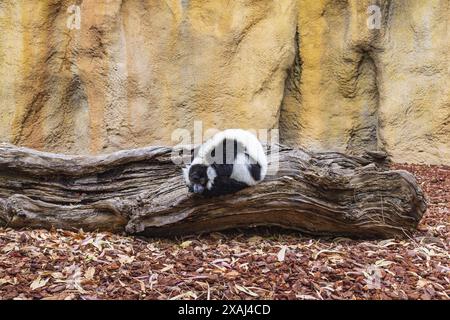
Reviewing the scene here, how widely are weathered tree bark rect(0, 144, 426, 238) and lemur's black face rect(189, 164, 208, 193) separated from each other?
0.11 m

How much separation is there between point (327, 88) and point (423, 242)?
544 cm

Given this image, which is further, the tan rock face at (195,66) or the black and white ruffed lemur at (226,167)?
the tan rock face at (195,66)

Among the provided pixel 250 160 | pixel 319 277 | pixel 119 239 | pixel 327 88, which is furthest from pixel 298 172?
pixel 327 88

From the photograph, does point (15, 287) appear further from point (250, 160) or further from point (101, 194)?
point (250, 160)

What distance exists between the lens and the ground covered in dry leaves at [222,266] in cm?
355

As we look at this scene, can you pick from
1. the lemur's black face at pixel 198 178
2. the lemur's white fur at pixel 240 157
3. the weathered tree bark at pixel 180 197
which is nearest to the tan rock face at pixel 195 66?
the weathered tree bark at pixel 180 197

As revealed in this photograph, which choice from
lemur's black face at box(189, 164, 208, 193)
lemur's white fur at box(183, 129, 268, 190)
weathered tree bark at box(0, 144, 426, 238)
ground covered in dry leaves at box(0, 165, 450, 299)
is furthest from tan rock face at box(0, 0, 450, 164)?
lemur's black face at box(189, 164, 208, 193)

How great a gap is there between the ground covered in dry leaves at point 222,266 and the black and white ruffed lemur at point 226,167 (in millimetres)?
515

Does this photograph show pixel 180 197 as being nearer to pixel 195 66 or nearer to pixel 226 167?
pixel 226 167

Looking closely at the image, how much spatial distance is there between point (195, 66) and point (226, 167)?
4.85 m

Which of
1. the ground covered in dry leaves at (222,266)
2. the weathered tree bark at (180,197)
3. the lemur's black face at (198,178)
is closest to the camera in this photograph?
the ground covered in dry leaves at (222,266)

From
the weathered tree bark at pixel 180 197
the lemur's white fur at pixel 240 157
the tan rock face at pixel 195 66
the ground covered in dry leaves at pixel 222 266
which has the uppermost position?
the tan rock face at pixel 195 66

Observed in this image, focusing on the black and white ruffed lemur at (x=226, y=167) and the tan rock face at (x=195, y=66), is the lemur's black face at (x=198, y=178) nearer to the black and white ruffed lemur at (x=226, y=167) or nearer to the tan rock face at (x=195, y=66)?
the black and white ruffed lemur at (x=226, y=167)

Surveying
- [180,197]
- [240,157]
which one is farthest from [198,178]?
[240,157]
